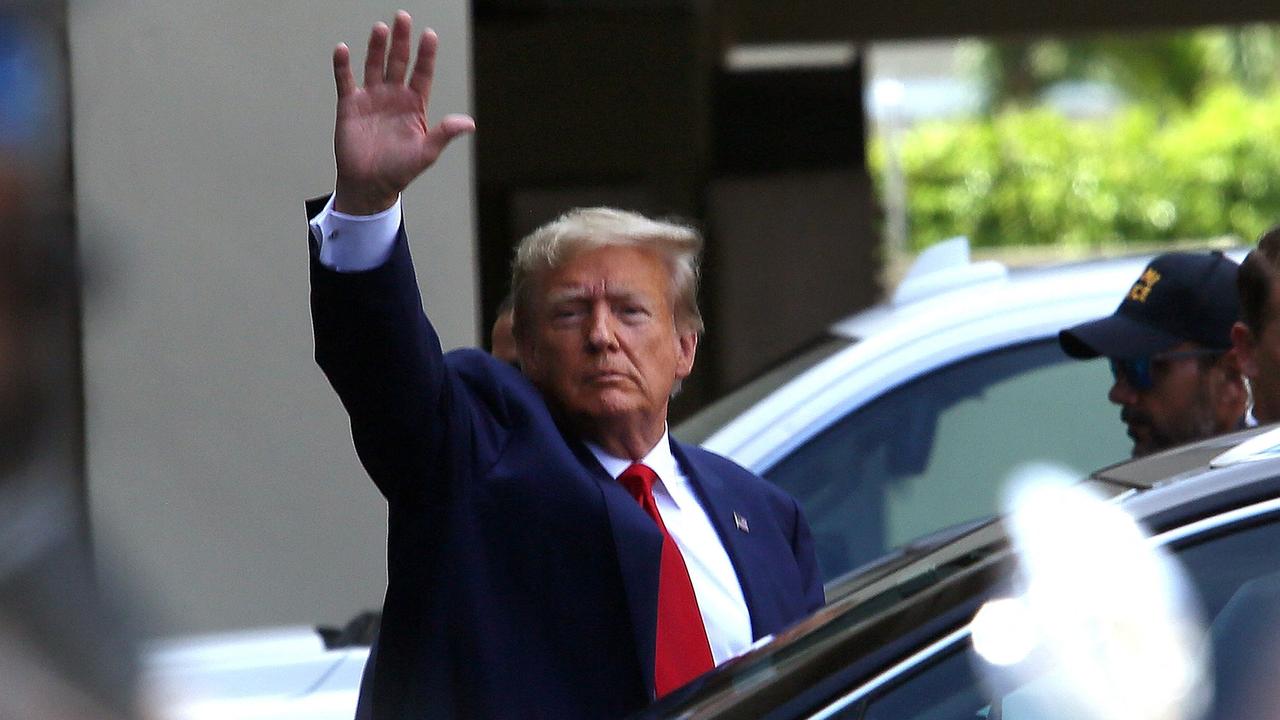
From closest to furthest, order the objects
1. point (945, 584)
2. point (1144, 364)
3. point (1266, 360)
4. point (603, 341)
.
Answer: point (945, 584), point (603, 341), point (1266, 360), point (1144, 364)

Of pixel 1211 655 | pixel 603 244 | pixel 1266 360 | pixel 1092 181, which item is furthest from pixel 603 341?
pixel 1092 181

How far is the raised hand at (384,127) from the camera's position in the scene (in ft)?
6.64

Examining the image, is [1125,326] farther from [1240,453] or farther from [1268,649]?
[1268,649]

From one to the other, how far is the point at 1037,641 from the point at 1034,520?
0.27m

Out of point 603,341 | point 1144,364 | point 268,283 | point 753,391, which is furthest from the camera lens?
point 268,283

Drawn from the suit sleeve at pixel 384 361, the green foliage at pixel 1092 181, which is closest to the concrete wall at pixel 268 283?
the suit sleeve at pixel 384 361

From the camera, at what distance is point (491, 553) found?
2199 mm

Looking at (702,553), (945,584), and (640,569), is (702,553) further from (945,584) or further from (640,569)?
(945,584)

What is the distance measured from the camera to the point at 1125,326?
3.20 m

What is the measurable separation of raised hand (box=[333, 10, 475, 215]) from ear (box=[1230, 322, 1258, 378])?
149 cm

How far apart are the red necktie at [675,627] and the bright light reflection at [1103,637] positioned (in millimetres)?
561

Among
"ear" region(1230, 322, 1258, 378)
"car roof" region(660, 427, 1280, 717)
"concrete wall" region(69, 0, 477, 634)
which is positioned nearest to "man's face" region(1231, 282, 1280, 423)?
"ear" region(1230, 322, 1258, 378)

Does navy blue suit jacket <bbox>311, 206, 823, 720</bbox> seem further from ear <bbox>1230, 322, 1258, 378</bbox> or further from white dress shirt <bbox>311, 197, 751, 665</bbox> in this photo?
ear <bbox>1230, 322, 1258, 378</bbox>

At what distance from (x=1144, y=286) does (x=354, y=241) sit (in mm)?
1789
